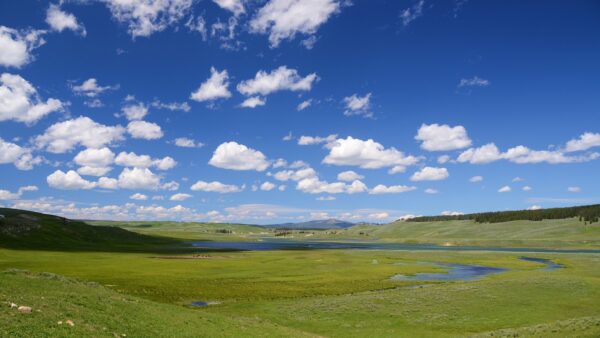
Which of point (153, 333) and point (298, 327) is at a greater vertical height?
point (153, 333)

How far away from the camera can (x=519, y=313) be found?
45.3 meters

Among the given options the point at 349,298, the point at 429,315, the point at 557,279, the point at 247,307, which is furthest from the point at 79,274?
the point at 557,279

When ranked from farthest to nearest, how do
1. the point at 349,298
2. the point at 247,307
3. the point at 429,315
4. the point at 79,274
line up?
the point at 79,274, the point at 349,298, the point at 247,307, the point at 429,315

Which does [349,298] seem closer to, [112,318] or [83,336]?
[112,318]

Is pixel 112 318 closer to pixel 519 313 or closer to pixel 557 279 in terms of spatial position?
pixel 519 313

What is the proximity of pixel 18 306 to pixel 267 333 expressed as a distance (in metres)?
17.9

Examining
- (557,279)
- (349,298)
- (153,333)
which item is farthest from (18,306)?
(557,279)

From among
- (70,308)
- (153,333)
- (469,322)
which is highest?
(70,308)

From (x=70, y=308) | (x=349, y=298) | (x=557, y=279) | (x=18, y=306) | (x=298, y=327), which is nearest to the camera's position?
(x=18, y=306)

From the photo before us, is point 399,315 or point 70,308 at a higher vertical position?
point 70,308

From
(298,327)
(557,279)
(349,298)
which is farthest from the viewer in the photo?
(557,279)

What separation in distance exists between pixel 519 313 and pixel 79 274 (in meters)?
68.1

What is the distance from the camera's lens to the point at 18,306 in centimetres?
2512

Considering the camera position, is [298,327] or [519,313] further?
[519,313]
